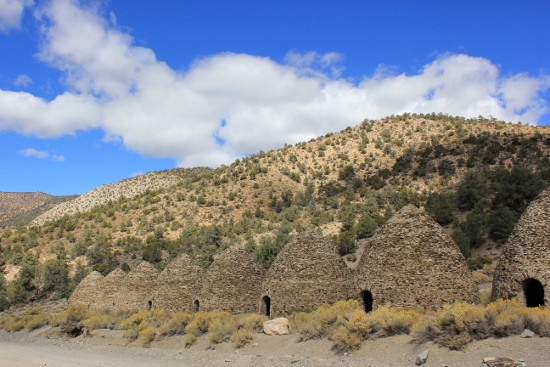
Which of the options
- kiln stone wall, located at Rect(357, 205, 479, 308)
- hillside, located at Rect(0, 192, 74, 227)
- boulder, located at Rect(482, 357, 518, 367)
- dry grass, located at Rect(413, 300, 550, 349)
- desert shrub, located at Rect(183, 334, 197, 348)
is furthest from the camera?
hillside, located at Rect(0, 192, 74, 227)

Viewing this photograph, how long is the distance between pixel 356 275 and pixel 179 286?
12.1 m

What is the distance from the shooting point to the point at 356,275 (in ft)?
52.2

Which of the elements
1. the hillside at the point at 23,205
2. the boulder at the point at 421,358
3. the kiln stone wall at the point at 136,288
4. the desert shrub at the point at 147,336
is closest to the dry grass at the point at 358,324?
the desert shrub at the point at 147,336

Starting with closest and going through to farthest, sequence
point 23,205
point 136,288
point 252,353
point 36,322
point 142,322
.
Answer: point 252,353 < point 142,322 < point 136,288 < point 36,322 < point 23,205

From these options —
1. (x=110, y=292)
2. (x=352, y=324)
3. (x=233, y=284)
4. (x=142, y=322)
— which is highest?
(x=233, y=284)

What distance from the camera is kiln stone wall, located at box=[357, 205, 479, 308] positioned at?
14055mm

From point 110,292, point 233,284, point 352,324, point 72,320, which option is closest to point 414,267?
point 352,324

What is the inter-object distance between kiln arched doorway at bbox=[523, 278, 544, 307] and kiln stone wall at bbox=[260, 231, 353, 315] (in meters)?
6.55

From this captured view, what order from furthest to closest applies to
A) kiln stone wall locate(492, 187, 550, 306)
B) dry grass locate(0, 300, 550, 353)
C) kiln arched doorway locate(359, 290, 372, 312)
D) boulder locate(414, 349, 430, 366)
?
kiln arched doorway locate(359, 290, 372, 312)
boulder locate(414, 349, 430, 366)
kiln stone wall locate(492, 187, 550, 306)
dry grass locate(0, 300, 550, 353)

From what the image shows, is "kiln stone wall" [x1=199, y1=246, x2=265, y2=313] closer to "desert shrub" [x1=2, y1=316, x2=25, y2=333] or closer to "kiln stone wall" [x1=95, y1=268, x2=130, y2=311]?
"kiln stone wall" [x1=95, y1=268, x2=130, y2=311]

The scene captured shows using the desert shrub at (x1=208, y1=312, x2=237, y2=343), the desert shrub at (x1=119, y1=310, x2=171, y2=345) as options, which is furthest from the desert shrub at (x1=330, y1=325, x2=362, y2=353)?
the desert shrub at (x1=119, y1=310, x2=171, y2=345)

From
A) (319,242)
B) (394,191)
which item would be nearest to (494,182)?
(394,191)

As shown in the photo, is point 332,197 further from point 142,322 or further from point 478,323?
point 478,323

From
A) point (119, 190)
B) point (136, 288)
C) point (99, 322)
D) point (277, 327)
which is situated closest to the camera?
point (277, 327)
